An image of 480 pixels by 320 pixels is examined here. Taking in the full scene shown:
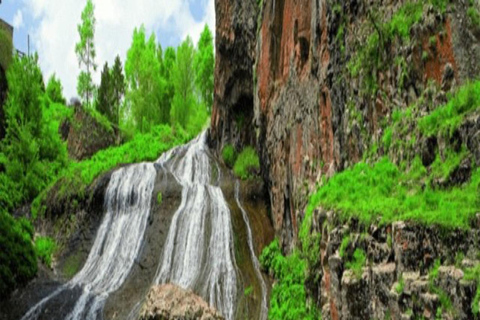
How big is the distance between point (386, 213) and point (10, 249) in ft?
48.5

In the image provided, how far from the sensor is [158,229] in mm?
20109

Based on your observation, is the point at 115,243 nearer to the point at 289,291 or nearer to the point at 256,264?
the point at 256,264

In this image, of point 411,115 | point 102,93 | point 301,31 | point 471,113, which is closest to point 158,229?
point 301,31

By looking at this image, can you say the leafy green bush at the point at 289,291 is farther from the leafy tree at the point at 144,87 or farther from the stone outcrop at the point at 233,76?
the leafy tree at the point at 144,87

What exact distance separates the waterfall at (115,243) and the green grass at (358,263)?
10386mm

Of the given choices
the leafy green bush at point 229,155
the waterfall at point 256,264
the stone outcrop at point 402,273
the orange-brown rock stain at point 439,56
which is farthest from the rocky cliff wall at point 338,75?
the leafy green bush at point 229,155

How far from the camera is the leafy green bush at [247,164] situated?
79.7 ft

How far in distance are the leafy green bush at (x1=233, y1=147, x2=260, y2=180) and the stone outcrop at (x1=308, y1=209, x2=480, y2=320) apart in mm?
14836

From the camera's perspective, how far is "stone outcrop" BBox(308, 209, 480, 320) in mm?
5816

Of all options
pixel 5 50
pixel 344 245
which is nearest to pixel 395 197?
pixel 344 245

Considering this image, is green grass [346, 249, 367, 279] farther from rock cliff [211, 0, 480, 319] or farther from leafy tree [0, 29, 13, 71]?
leafy tree [0, 29, 13, 71]

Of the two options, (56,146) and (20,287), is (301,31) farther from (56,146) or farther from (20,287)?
(56,146)

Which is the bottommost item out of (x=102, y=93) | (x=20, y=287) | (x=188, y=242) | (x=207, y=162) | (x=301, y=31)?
(x=20, y=287)

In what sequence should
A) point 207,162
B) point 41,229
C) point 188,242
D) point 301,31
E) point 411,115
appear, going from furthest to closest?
point 207,162 < point 41,229 < point 188,242 < point 301,31 < point 411,115
